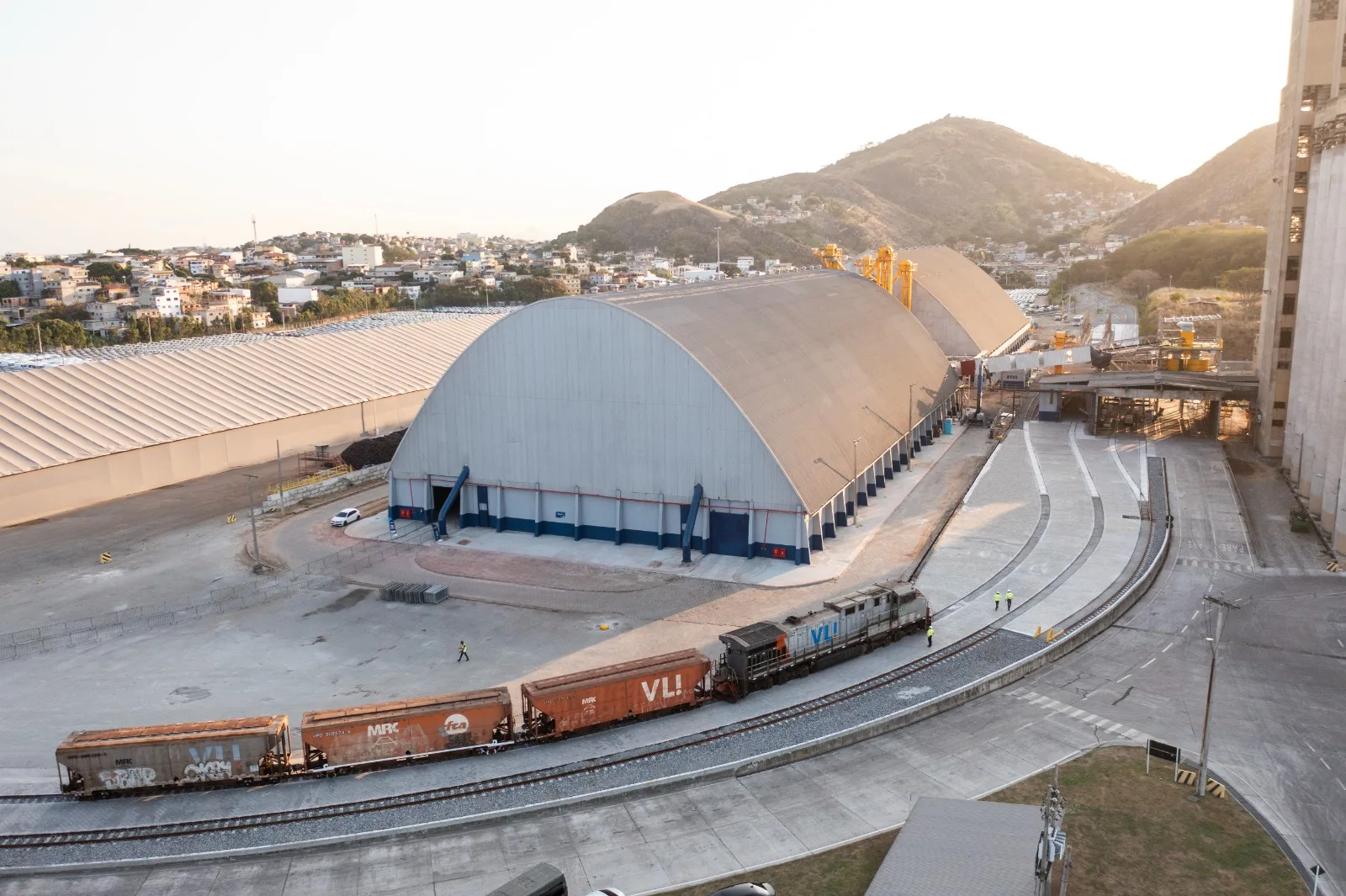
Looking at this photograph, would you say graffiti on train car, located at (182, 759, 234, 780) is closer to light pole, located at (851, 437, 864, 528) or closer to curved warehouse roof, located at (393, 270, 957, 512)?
curved warehouse roof, located at (393, 270, 957, 512)

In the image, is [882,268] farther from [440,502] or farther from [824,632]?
[824,632]

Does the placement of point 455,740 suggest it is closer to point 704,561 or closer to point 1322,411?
point 704,561

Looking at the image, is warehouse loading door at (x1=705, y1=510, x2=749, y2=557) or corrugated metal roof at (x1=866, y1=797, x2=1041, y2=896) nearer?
corrugated metal roof at (x1=866, y1=797, x2=1041, y2=896)

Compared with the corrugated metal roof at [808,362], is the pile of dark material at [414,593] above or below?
below

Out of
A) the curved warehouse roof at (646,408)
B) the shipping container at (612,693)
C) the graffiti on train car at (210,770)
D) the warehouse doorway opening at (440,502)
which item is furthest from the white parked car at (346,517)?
the shipping container at (612,693)

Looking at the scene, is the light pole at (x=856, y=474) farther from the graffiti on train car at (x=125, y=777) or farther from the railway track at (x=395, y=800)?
the graffiti on train car at (x=125, y=777)

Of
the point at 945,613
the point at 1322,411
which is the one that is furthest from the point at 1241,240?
the point at 945,613

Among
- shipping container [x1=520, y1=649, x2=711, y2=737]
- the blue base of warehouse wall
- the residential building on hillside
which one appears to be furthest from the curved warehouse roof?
the residential building on hillside
